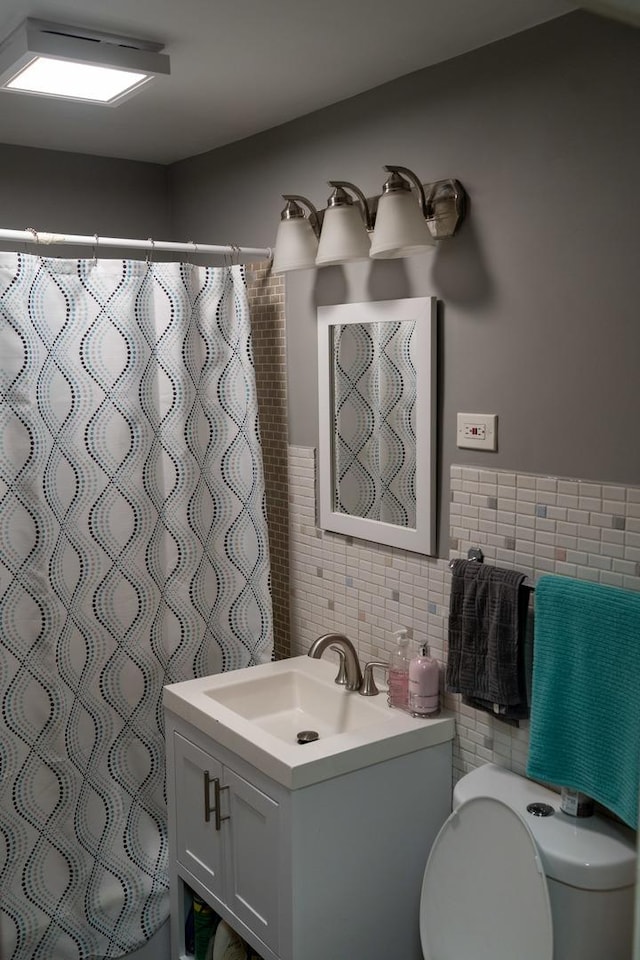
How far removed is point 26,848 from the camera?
91.3 inches

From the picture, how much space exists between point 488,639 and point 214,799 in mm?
827

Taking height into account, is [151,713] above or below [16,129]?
below

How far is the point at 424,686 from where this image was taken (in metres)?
2.12

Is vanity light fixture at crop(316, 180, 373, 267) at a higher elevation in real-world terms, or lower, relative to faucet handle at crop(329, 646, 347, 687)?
higher

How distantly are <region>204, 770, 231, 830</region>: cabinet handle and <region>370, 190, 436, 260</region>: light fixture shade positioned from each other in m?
1.33

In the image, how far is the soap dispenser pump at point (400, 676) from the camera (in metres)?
2.20

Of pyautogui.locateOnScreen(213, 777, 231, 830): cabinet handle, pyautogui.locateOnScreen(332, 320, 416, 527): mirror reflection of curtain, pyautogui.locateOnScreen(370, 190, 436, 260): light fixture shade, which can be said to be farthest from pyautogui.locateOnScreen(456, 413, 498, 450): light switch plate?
pyautogui.locateOnScreen(213, 777, 231, 830): cabinet handle

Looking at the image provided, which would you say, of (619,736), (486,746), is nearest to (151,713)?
(486,746)

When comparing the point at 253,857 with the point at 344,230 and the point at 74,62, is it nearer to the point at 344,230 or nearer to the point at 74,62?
the point at 344,230

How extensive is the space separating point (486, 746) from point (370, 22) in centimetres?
159

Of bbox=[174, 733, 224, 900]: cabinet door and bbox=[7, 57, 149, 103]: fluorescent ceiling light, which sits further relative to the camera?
bbox=[174, 733, 224, 900]: cabinet door

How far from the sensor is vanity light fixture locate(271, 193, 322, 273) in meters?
2.30

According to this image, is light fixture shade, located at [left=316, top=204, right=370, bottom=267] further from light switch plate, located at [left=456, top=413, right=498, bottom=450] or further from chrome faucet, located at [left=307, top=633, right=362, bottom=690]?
chrome faucet, located at [left=307, top=633, right=362, bottom=690]

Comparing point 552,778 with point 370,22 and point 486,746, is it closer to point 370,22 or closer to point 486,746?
point 486,746
